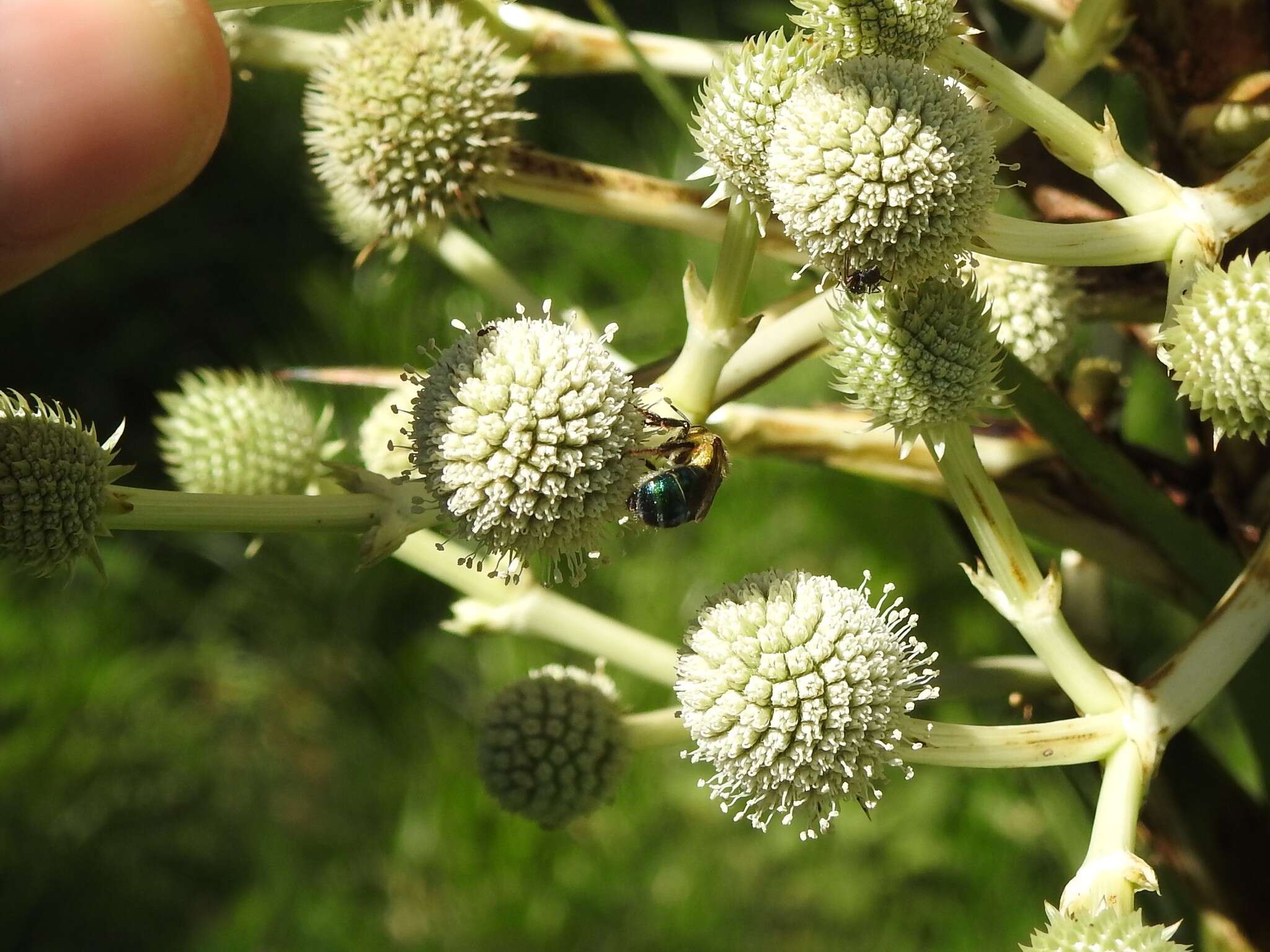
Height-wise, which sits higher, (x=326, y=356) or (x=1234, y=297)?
(x=1234, y=297)

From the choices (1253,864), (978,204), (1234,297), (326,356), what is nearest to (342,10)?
(978,204)

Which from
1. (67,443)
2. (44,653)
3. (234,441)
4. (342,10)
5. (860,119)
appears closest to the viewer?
(860,119)

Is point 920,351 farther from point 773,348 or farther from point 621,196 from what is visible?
point 621,196

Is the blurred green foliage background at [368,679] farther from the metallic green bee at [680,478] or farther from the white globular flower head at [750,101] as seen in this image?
the white globular flower head at [750,101]

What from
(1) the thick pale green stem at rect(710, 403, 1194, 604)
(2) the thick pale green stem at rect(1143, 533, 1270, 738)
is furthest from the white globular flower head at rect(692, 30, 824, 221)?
(2) the thick pale green stem at rect(1143, 533, 1270, 738)

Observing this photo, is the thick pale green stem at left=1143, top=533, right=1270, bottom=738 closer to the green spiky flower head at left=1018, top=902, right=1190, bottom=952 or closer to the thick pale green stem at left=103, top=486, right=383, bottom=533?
the green spiky flower head at left=1018, top=902, right=1190, bottom=952

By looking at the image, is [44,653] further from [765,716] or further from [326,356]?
[765,716]

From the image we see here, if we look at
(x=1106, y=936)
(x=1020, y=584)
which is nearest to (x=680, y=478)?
(x=1020, y=584)
